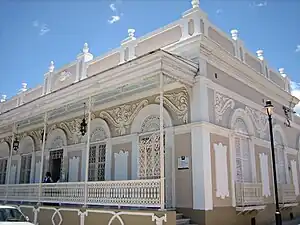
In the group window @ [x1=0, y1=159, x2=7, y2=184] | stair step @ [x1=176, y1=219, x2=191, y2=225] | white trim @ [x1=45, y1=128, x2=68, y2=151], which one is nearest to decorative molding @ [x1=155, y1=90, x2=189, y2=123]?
stair step @ [x1=176, y1=219, x2=191, y2=225]

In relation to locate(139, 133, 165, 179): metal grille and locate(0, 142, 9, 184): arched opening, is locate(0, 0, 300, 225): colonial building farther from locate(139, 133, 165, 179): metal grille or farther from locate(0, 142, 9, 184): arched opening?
locate(0, 142, 9, 184): arched opening

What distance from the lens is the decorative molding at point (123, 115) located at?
11539mm

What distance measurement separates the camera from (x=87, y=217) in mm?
9477

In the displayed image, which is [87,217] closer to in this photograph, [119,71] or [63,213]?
[63,213]

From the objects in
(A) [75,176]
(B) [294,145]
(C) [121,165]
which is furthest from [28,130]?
(B) [294,145]

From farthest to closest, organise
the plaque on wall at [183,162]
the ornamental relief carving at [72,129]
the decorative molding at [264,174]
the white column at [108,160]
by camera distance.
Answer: the ornamental relief carving at [72,129], the white column at [108,160], the decorative molding at [264,174], the plaque on wall at [183,162]

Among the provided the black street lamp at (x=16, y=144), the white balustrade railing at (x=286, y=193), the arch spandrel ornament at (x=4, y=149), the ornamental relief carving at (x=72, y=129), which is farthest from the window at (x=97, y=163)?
the arch spandrel ornament at (x=4, y=149)

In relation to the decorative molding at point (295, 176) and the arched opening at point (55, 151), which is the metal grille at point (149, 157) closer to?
the arched opening at point (55, 151)

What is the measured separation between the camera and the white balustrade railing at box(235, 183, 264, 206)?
33.5 feet

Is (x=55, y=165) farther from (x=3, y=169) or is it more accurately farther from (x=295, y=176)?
(x=295, y=176)

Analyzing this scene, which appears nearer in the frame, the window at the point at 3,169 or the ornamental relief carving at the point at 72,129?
the ornamental relief carving at the point at 72,129

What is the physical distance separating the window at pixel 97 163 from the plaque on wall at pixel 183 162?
4.03m

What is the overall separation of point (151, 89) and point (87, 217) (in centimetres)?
452

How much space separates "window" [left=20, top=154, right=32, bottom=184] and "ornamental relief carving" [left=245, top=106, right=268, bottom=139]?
11.3 meters
